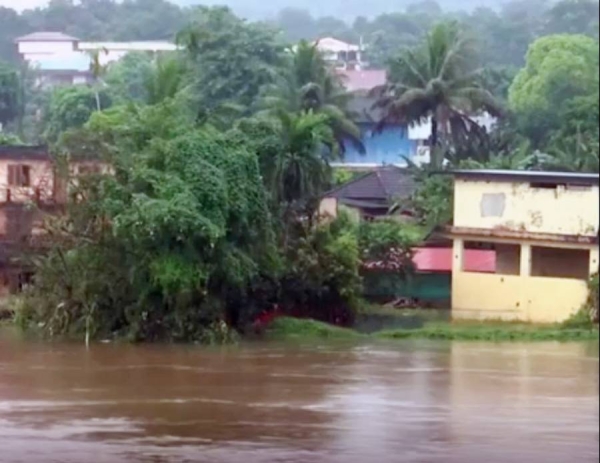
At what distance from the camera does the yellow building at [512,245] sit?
14.5m

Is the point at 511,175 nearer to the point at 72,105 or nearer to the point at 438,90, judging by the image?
the point at 438,90

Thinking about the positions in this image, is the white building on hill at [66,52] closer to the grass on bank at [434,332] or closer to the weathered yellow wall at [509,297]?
the grass on bank at [434,332]

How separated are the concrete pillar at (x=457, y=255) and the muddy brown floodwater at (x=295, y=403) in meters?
2.03

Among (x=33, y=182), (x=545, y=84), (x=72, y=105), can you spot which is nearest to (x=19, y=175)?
(x=33, y=182)

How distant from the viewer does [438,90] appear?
68.3 ft

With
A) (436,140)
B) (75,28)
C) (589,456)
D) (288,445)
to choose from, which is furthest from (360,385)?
(75,28)

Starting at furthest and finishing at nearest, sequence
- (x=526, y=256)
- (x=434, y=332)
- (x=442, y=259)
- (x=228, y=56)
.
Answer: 1. (x=228, y=56)
2. (x=442, y=259)
3. (x=434, y=332)
4. (x=526, y=256)

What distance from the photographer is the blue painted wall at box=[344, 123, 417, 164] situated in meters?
23.6

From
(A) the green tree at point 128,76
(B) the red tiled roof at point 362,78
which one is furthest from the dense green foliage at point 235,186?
(A) the green tree at point 128,76

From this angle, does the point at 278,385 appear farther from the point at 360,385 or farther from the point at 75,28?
the point at 75,28

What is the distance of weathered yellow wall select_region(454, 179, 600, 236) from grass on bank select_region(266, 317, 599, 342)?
1234 millimetres

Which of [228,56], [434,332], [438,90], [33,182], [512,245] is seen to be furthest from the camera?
[228,56]

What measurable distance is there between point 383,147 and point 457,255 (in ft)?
18.9

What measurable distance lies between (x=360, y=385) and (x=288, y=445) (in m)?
3.59
